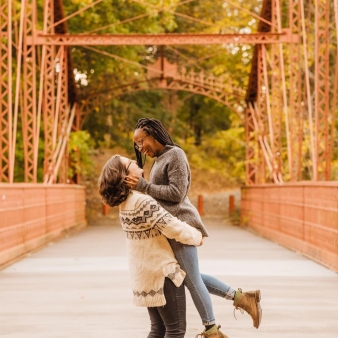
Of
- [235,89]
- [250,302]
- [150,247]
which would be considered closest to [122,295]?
[250,302]

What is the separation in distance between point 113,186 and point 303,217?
39.3 ft

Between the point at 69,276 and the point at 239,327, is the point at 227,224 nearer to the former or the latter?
the point at 69,276

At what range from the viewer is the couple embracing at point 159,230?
6.01m

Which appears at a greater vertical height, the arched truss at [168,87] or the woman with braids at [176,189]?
the arched truss at [168,87]

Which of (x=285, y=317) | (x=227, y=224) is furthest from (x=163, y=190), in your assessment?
(x=227, y=224)

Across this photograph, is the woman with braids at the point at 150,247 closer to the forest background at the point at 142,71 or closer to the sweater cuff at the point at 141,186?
the sweater cuff at the point at 141,186

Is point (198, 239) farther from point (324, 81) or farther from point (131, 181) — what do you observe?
point (324, 81)

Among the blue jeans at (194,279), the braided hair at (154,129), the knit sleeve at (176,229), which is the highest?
the braided hair at (154,129)

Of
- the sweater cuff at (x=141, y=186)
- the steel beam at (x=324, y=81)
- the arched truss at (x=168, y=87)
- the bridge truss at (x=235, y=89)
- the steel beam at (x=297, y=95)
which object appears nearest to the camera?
the sweater cuff at (x=141, y=186)

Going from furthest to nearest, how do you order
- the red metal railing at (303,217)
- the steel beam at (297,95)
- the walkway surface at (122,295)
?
1. the steel beam at (297,95)
2. the red metal railing at (303,217)
3. the walkway surface at (122,295)

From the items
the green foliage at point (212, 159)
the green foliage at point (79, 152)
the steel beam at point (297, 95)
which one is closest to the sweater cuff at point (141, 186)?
the steel beam at point (297, 95)

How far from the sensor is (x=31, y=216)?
18984 mm

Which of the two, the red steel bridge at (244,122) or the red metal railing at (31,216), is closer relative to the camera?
the red metal railing at (31,216)

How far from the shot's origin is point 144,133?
21.1 feet
